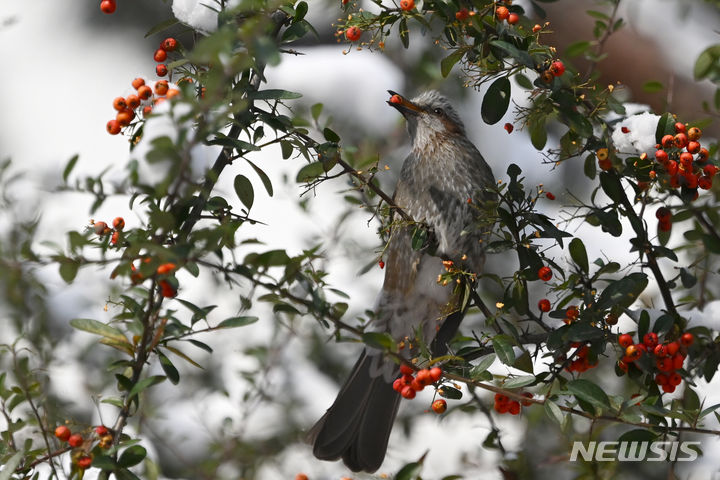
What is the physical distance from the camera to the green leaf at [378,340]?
1.66 m

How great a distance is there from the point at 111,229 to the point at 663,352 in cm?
133

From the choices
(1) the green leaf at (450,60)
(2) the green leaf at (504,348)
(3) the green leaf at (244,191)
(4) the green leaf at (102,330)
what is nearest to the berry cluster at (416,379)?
(2) the green leaf at (504,348)

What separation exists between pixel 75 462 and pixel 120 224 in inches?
20.8

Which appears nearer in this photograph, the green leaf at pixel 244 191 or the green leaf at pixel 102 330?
the green leaf at pixel 102 330

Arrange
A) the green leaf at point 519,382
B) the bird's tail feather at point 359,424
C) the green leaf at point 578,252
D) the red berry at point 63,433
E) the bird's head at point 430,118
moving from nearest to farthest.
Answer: the red berry at point 63,433
the green leaf at point 519,382
the green leaf at point 578,252
the bird's tail feather at point 359,424
the bird's head at point 430,118

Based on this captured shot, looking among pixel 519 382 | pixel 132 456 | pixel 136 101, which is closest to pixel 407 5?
pixel 136 101

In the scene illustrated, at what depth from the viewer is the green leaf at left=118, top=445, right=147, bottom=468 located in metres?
1.68

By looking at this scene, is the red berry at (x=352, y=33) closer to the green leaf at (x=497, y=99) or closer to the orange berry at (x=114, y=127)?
the green leaf at (x=497, y=99)

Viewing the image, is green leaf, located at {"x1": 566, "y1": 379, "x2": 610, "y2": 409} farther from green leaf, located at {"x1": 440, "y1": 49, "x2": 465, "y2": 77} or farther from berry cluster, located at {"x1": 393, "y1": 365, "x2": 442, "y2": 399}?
green leaf, located at {"x1": 440, "y1": 49, "x2": 465, "y2": 77}

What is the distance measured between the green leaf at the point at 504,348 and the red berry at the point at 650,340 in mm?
322

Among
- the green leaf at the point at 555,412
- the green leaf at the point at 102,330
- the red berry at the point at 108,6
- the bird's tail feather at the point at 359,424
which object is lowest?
the bird's tail feather at the point at 359,424

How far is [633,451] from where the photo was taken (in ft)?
6.78

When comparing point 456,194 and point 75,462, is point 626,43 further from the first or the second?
point 75,462

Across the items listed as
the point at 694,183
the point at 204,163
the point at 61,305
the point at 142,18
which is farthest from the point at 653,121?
the point at 142,18
